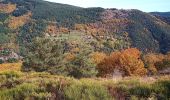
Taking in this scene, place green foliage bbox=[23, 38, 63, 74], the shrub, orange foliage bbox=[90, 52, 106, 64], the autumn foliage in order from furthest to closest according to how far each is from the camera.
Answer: orange foliage bbox=[90, 52, 106, 64] → the autumn foliage → green foliage bbox=[23, 38, 63, 74] → the shrub

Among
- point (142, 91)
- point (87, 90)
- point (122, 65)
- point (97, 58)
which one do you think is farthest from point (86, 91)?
point (97, 58)

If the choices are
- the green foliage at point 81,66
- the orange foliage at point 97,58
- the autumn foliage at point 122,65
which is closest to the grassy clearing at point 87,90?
the green foliage at point 81,66

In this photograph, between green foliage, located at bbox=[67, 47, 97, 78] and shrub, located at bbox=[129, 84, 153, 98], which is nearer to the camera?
shrub, located at bbox=[129, 84, 153, 98]

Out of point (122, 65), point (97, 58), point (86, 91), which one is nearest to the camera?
point (86, 91)

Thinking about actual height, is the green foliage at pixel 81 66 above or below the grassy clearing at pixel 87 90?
below

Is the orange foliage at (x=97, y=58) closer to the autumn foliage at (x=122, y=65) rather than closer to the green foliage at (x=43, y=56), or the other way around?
the autumn foliage at (x=122, y=65)

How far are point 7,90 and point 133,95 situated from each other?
347cm

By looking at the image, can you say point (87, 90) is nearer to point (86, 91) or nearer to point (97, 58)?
point (86, 91)

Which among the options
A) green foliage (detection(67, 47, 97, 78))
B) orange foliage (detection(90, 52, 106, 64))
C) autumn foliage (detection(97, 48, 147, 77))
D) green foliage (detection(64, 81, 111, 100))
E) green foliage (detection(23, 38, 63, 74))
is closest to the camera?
green foliage (detection(64, 81, 111, 100))

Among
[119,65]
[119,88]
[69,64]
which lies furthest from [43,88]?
[119,65]

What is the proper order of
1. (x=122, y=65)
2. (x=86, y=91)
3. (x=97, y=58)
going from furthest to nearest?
1. (x=97, y=58)
2. (x=122, y=65)
3. (x=86, y=91)

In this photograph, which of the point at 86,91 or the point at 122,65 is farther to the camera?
the point at 122,65

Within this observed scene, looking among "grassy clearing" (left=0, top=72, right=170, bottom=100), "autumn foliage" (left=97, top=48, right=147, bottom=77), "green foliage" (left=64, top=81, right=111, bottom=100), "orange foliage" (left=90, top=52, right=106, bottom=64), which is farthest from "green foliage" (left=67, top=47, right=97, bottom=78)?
"green foliage" (left=64, top=81, right=111, bottom=100)

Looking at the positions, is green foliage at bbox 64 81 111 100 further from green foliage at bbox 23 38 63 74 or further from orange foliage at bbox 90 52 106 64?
orange foliage at bbox 90 52 106 64
